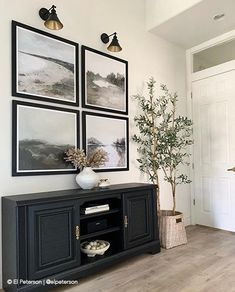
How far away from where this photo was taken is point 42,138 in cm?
258

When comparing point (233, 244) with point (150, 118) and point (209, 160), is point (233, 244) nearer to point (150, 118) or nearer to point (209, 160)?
point (209, 160)

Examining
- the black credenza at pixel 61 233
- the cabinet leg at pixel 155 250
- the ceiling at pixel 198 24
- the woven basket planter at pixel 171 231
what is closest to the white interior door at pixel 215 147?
the ceiling at pixel 198 24

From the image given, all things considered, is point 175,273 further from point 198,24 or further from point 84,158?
point 198,24

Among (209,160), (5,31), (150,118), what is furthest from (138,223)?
(5,31)

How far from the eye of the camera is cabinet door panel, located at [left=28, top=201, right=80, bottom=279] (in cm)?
204

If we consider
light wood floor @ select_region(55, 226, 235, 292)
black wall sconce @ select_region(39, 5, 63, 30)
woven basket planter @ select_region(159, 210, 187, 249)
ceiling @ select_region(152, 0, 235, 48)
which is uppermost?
ceiling @ select_region(152, 0, 235, 48)

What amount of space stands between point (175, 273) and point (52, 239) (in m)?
1.20

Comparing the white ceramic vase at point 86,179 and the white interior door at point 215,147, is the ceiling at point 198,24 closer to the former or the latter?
the white interior door at point 215,147

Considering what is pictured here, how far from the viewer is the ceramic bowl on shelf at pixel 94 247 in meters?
2.48

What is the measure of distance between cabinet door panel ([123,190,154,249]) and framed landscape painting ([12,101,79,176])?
0.71 meters

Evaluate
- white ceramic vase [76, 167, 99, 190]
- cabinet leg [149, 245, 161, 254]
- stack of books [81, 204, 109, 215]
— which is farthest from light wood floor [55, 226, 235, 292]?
white ceramic vase [76, 167, 99, 190]

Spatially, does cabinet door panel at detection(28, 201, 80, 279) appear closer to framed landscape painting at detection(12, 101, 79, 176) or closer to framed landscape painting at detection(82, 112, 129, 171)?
framed landscape painting at detection(12, 101, 79, 176)

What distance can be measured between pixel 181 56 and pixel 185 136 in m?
1.38

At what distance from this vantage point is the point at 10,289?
6.69 feet
